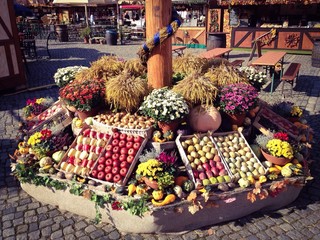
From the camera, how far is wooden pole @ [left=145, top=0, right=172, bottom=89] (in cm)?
512

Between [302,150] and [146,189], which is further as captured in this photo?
[302,150]

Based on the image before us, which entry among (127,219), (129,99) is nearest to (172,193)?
(127,219)

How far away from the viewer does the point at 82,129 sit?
5301mm

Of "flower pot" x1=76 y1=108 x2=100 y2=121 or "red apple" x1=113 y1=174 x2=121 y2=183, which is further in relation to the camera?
"flower pot" x1=76 y1=108 x2=100 y2=121

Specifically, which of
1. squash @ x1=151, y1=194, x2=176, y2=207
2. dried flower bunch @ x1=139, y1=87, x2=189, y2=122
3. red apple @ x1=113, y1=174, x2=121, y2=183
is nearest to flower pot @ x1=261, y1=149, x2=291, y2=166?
dried flower bunch @ x1=139, y1=87, x2=189, y2=122

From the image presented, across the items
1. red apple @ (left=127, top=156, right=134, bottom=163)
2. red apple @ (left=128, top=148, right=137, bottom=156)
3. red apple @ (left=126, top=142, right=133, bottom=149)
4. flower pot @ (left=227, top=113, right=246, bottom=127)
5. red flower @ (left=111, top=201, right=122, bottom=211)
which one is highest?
flower pot @ (left=227, top=113, right=246, bottom=127)

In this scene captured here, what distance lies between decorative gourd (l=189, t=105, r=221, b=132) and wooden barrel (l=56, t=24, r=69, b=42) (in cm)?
1958

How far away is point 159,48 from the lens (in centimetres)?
536

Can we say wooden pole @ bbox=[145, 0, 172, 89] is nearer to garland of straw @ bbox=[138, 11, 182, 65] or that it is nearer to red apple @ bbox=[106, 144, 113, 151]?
garland of straw @ bbox=[138, 11, 182, 65]

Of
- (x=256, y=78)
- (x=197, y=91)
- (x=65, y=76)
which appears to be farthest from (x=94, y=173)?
(x=256, y=78)

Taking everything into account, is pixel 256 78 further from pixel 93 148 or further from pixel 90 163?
pixel 90 163

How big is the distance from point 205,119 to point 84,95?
2.15 meters

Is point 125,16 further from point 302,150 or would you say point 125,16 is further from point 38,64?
point 302,150

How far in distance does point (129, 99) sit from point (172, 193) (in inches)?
75.6
